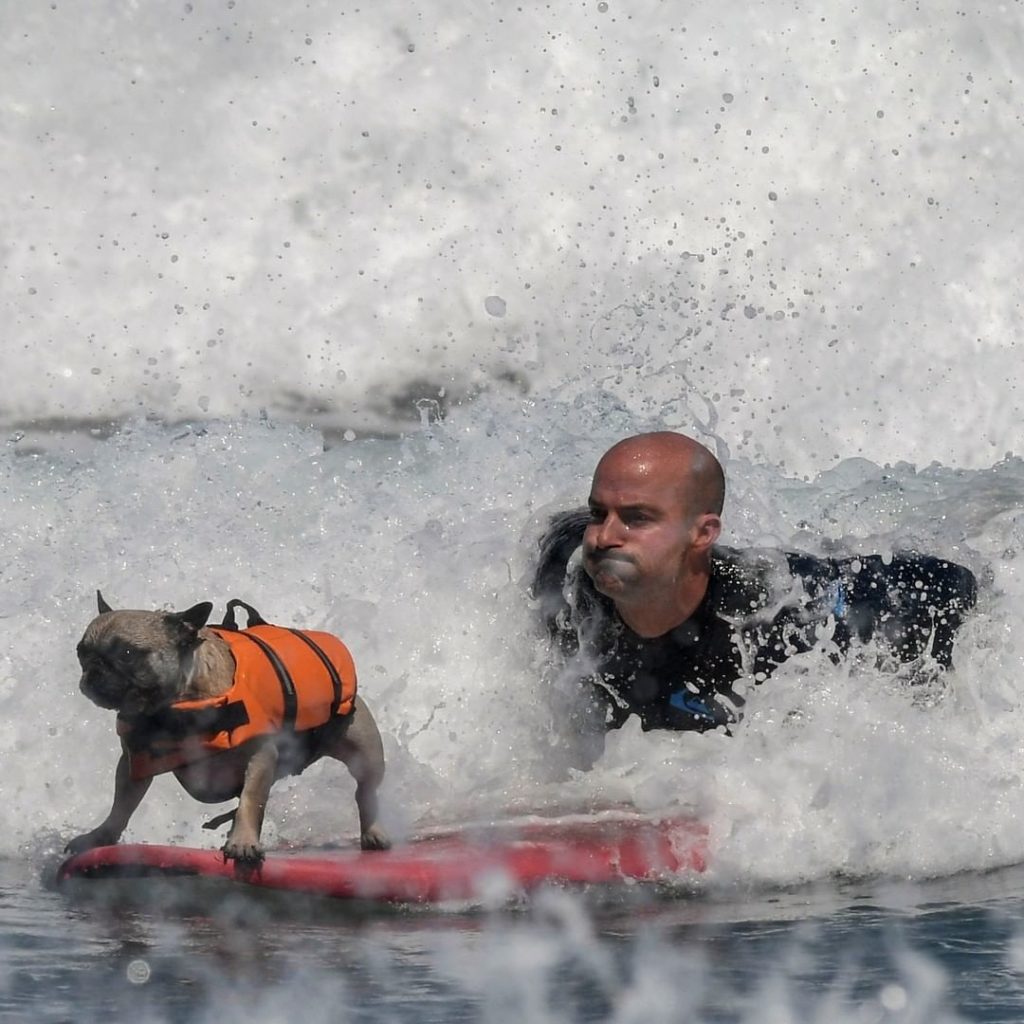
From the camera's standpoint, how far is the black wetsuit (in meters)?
4.55

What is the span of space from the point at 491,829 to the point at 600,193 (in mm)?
6577

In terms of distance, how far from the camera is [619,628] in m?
4.62

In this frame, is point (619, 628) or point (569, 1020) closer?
point (569, 1020)

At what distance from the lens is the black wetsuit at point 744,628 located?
455 centimetres

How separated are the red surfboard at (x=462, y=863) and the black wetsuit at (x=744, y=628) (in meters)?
0.49

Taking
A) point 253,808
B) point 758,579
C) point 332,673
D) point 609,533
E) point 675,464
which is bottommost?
point 253,808

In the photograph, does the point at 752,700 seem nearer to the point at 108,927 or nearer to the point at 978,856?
the point at 978,856

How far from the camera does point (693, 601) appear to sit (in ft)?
15.0

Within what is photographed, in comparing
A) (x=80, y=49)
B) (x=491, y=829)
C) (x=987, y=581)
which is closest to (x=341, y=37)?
(x=80, y=49)

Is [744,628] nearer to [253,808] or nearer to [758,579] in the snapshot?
[758,579]

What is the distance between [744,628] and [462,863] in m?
1.15

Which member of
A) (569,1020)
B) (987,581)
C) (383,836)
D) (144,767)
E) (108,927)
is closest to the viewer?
(569,1020)

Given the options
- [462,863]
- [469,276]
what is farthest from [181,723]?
[469,276]

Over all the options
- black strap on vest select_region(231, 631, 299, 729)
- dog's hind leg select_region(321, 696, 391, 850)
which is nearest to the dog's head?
black strap on vest select_region(231, 631, 299, 729)
